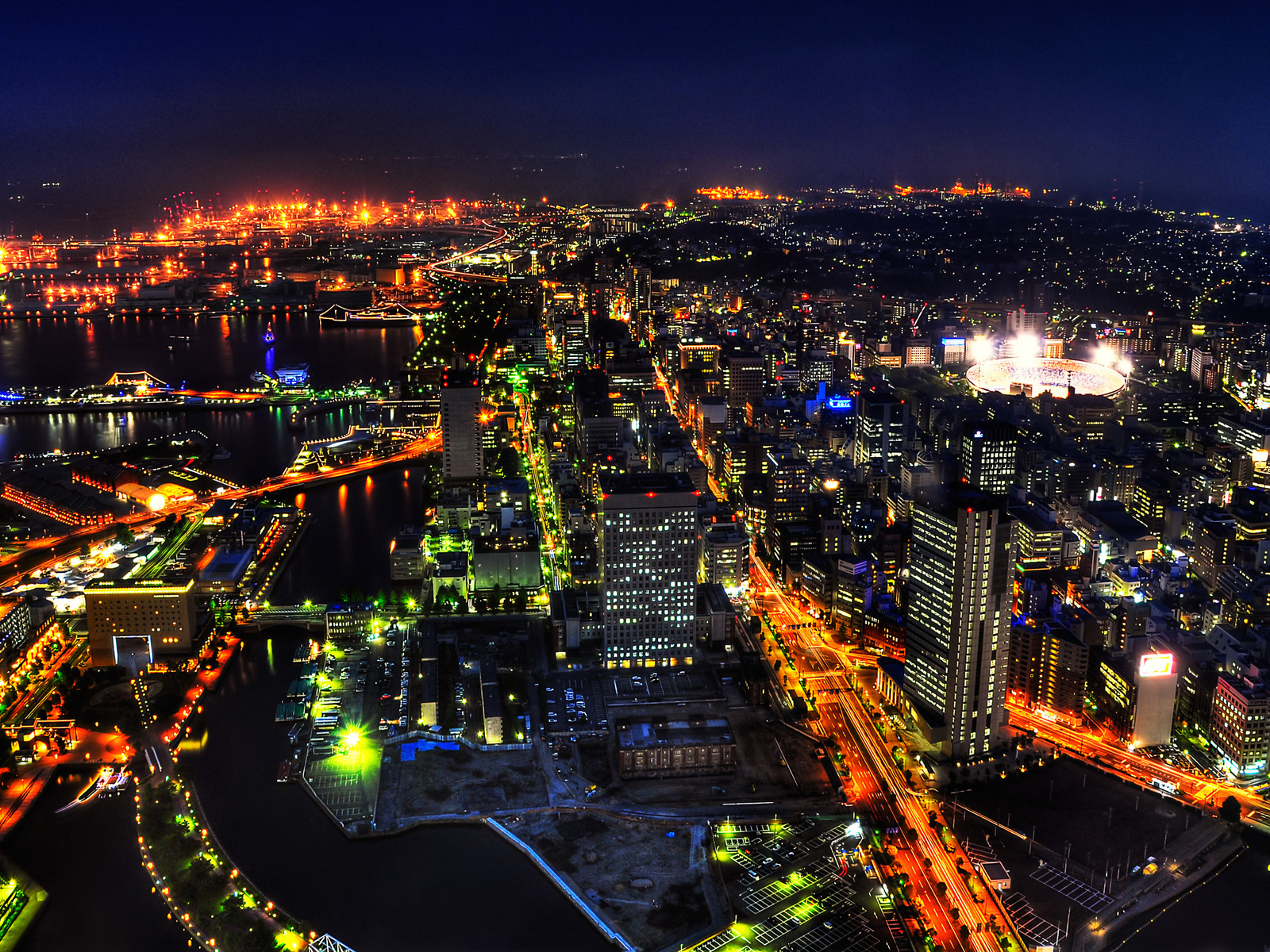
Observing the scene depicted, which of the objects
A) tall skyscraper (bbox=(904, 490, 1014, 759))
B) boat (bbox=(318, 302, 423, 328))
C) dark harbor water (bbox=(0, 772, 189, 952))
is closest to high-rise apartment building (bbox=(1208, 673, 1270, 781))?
tall skyscraper (bbox=(904, 490, 1014, 759))

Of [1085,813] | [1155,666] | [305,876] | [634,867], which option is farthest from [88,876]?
[1155,666]

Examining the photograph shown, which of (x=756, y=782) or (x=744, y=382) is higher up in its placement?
(x=744, y=382)

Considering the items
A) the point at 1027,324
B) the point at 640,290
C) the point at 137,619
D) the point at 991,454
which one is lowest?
the point at 137,619

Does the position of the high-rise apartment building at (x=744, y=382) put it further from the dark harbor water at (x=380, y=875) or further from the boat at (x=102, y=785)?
the boat at (x=102, y=785)

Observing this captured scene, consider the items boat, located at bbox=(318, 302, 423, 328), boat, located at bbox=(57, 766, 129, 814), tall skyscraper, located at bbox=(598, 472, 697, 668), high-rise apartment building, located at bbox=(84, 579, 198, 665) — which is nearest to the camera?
boat, located at bbox=(57, 766, 129, 814)

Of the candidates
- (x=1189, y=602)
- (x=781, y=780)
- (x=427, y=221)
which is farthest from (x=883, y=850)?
(x=427, y=221)

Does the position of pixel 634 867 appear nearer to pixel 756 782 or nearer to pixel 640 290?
pixel 756 782

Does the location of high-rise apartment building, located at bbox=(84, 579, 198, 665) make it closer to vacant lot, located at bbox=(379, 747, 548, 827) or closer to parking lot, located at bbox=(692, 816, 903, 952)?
vacant lot, located at bbox=(379, 747, 548, 827)

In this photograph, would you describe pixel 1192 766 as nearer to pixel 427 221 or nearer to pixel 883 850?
pixel 883 850
